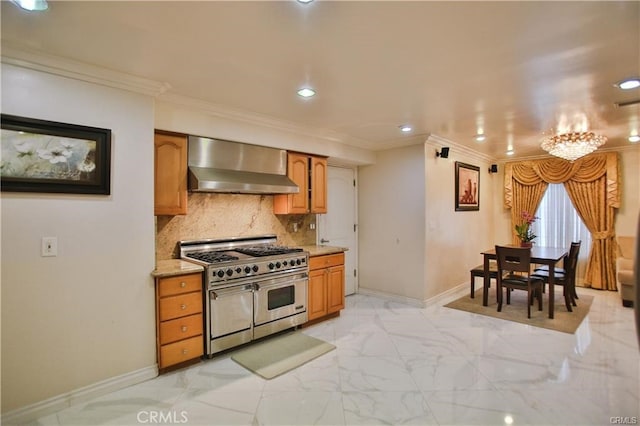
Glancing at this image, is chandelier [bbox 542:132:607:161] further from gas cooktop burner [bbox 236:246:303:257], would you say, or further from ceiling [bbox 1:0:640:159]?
gas cooktop burner [bbox 236:246:303:257]

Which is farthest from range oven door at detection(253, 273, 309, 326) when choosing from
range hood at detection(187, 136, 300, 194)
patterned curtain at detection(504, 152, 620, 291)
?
patterned curtain at detection(504, 152, 620, 291)

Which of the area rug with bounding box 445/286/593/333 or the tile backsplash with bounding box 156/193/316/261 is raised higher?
the tile backsplash with bounding box 156/193/316/261

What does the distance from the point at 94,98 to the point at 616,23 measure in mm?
3398

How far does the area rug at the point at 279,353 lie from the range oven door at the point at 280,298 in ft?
0.75

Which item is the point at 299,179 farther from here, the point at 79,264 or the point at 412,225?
the point at 79,264

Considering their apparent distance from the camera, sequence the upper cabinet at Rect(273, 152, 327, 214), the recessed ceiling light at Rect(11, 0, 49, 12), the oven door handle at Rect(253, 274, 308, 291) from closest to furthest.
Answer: the recessed ceiling light at Rect(11, 0, 49, 12), the oven door handle at Rect(253, 274, 308, 291), the upper cabinet at Rect(273, 152, 327, 214)

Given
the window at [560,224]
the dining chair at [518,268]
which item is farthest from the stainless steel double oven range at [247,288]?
the window at [560,224]

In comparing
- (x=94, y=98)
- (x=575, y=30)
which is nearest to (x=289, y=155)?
(x=94, y=98)

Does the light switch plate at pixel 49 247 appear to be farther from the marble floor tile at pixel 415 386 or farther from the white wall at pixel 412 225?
the white wall at pixel 412 225

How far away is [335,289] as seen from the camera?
13.5ft

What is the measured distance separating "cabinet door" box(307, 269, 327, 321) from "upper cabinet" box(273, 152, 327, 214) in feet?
2.74

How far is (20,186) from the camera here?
2084 millimetres

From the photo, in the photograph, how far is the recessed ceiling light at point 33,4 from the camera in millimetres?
1619

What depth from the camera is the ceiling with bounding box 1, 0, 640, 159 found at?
1711mm
